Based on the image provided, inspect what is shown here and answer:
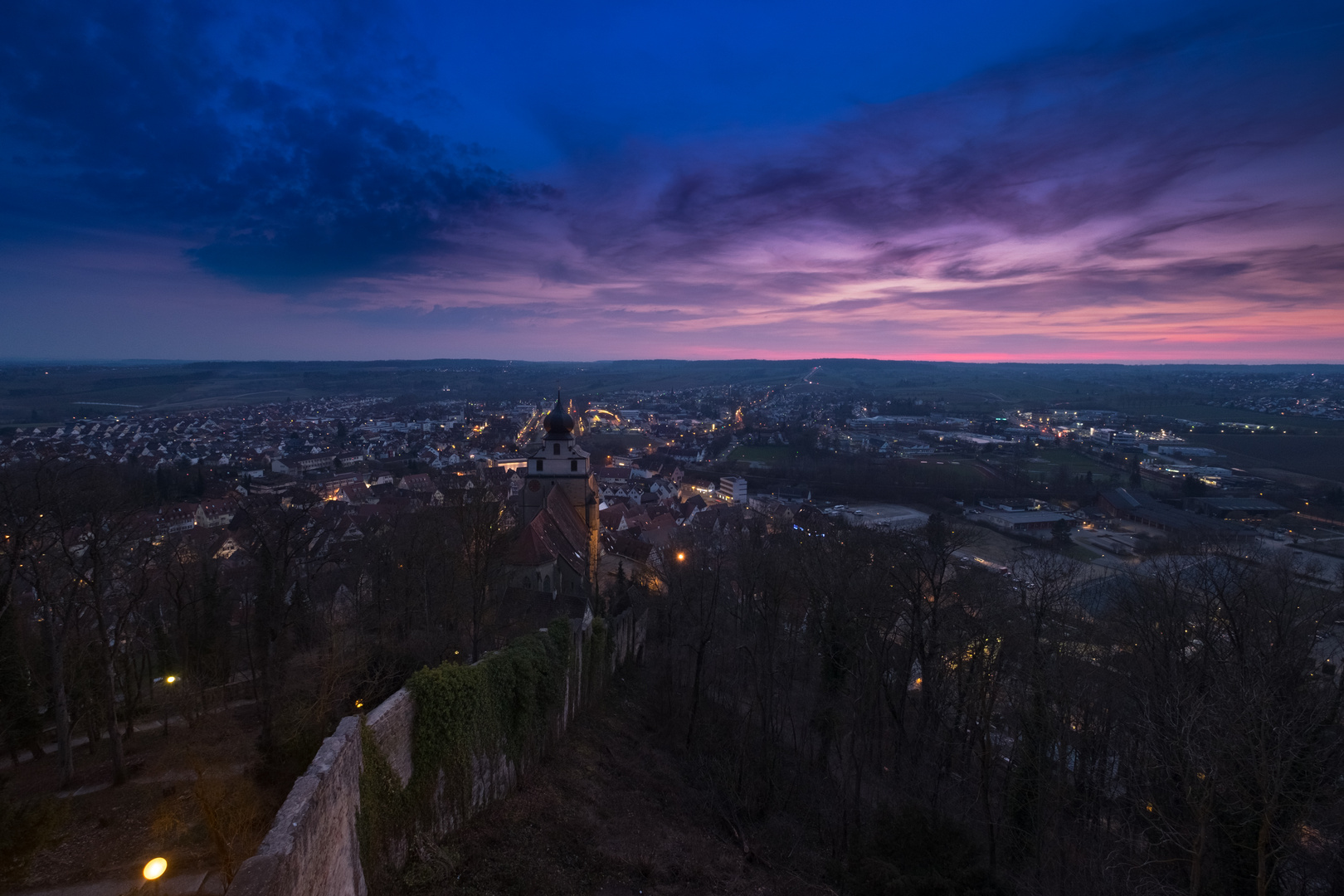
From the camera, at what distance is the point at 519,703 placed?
15117mm

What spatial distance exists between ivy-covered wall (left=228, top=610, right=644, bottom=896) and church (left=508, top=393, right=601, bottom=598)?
11.0 meters

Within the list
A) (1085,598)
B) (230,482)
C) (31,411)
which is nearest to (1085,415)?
(1085,598)

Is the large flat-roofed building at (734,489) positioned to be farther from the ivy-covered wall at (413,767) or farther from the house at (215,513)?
the ivy-covered wall at (413,767)

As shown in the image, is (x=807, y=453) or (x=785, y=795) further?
(x=807, y=453)

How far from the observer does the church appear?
29.8 m

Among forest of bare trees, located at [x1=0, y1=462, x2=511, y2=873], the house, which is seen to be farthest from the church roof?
the house

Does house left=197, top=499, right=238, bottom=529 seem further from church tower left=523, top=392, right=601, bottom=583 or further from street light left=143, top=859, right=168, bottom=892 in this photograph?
street light left=143, top=859, right=168, bottom=892

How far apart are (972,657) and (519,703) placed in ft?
38.9

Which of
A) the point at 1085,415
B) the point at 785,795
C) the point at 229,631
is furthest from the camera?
the point at 1085,415

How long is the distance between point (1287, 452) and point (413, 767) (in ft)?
356

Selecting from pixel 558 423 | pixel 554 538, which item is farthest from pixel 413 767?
pixel 558 423

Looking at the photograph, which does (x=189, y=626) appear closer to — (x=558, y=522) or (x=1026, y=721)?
(x=558, y=522)

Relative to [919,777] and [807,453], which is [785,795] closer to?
[919,777]

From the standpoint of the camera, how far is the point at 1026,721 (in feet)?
49.6
